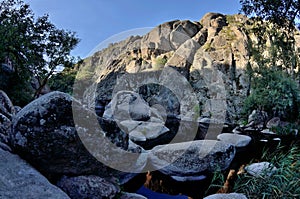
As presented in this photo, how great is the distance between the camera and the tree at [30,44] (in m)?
12.0

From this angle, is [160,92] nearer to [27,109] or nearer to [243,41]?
[243,41]

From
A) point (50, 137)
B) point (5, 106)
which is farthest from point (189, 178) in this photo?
point (5, 106)

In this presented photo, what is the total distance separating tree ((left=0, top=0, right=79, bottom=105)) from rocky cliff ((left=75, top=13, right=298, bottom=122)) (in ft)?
51.9

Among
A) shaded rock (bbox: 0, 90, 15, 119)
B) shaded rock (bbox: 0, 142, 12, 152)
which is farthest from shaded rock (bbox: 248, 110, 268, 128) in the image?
shaded rock (bbox: 0, 142, 12, 152)

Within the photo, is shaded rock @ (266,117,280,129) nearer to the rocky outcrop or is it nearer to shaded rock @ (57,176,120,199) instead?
shaded rock @ (57,176,120,199)

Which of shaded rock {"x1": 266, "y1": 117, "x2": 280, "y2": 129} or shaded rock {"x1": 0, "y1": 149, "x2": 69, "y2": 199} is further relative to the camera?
shaded rock {"x1": 266, "y1": 117, "x2": 280, "y2": 129}

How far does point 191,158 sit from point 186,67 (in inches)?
1039

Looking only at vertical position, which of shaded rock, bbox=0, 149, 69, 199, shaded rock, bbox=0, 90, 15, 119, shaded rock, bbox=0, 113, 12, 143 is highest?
shaded rock, bbox=0, 90, 15, 119

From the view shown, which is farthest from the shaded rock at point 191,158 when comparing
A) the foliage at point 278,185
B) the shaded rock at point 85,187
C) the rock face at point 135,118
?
the rock face at point 135,118

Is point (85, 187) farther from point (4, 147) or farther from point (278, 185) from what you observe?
point (278, 185)

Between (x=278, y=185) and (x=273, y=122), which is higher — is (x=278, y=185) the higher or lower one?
the higher one

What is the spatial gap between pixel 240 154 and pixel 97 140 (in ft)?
22.1

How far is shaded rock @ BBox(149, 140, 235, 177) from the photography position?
7320mm

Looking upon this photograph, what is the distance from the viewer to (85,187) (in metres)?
4.41
